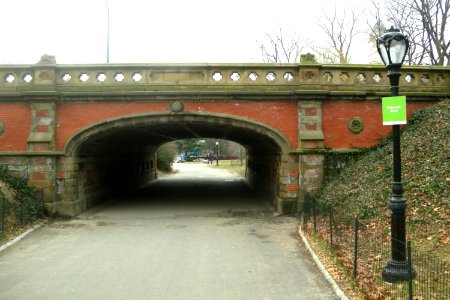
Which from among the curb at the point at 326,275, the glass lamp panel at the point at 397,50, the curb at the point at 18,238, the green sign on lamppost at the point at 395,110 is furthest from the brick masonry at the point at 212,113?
the glass lamp panel at the point at 397,50

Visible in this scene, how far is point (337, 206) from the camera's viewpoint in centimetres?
1211

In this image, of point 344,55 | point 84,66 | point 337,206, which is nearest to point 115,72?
point 84,66

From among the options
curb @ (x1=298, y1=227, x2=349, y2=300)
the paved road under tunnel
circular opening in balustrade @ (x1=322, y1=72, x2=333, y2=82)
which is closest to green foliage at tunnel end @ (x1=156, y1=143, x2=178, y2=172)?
the paved road under tunnel

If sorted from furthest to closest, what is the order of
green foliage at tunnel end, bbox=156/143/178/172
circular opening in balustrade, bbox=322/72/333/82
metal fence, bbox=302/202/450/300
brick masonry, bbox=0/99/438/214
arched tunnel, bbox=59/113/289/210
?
green foliage at tunnel end, bbox=156/143/178/172
circular opening in balustrade, bbox=322/72/333/82
arched tunnel, bbox=59/113/289/210
brick masonry, bbox=0/99/438/214
metal fence, bbox=302/202/450/300

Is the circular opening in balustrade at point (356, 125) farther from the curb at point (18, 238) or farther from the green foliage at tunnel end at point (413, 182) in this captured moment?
the curb at point (18, 238)

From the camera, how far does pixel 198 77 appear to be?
1484 cm

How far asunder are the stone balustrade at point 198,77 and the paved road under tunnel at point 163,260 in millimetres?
4767

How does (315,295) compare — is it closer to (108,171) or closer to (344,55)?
(108,171)

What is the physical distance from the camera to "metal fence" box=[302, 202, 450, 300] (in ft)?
19.8

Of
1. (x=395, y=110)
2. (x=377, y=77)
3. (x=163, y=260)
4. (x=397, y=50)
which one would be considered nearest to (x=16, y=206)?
(x=163, y=260)

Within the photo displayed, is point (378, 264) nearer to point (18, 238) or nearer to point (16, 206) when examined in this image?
point (18, 238)

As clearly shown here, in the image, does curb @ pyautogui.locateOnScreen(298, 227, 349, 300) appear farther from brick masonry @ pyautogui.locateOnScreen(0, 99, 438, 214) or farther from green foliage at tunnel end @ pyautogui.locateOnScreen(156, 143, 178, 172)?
green foliage at tunnel end @ pyautogui.locateOnScreen(156, 143, 178, 172)

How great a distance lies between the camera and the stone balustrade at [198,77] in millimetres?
14570

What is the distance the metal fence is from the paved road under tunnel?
67cm
